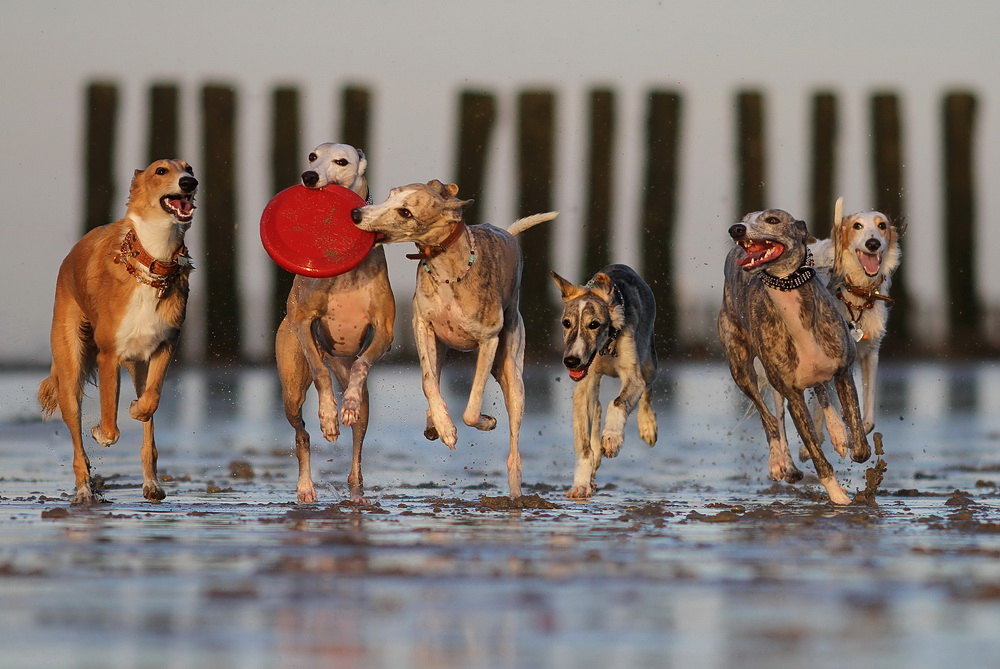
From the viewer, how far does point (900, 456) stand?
14.4 meters

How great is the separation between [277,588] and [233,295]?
1163 inches

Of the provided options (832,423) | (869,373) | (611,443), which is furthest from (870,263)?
(611,443)

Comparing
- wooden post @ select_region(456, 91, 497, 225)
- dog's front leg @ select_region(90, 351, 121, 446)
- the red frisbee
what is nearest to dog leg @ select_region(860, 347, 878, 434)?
the red frisbee

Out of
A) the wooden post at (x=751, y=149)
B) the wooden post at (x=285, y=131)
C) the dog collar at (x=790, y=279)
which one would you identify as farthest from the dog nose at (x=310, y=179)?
the wooden post at (x=751, y=149)

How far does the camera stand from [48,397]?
1138cm

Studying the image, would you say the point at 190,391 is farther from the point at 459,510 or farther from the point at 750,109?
the point at 459,510

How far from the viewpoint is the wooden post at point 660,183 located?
3625cm

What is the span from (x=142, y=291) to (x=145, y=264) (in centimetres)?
15

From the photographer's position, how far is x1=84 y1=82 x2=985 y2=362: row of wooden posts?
35.2 m

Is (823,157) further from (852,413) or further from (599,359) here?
(852,413)

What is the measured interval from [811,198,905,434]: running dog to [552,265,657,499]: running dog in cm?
151

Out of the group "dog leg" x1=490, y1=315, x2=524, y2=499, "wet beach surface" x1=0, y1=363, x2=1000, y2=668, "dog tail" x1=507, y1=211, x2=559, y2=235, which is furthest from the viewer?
"dog tail" x1=507, y1=211, x2=559, y2=235

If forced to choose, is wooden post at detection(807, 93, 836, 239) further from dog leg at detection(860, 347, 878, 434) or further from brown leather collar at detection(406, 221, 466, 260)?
brown leather collar at detection(406, 221, 466, 260)

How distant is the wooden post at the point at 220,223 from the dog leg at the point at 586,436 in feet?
80.8
